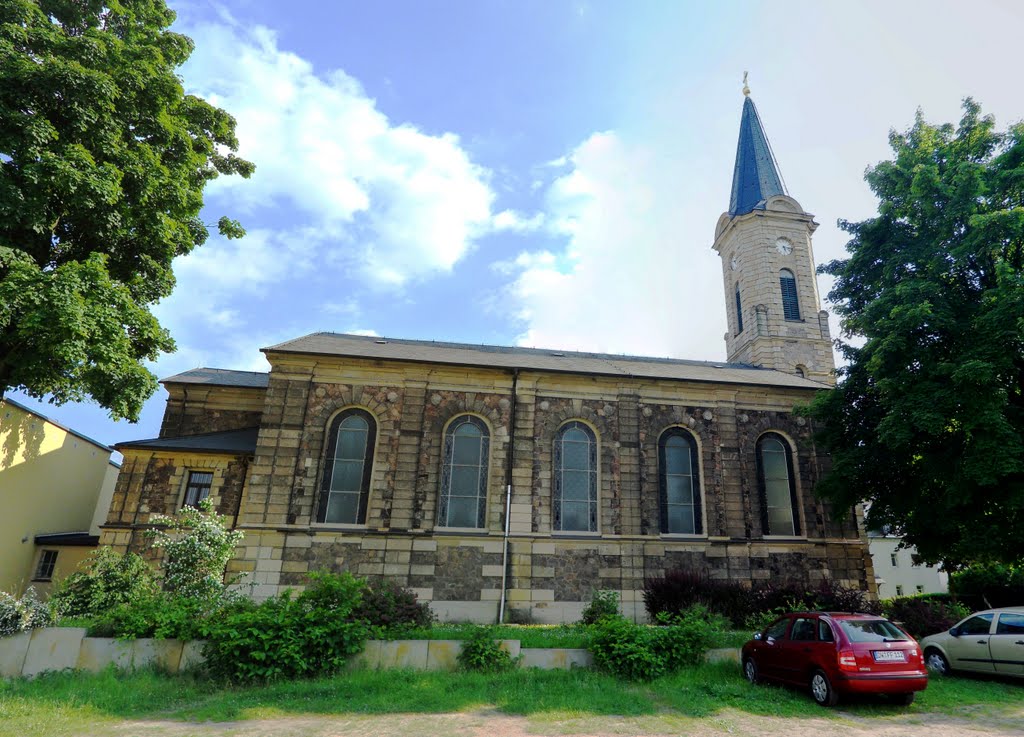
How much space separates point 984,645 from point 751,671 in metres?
4.82

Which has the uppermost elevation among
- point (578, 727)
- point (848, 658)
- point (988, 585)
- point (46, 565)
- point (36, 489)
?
point (36, 489)

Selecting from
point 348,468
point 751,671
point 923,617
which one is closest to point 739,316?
point 923,617

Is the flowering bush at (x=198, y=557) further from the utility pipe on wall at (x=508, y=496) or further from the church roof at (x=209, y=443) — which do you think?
the utility pipe on wall at (x=508, y=496)

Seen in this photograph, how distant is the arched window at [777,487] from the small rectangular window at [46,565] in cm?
2635

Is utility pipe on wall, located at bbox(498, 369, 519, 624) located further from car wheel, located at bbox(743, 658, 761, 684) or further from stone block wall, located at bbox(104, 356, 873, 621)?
car wheel, located at bbox(743, 658, 761, 684)

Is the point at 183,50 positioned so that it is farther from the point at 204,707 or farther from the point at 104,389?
the point at 204,707

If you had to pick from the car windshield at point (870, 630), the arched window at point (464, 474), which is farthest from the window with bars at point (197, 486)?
the car windshield at point (870, 630)

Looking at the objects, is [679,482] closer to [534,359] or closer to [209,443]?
[534,359]

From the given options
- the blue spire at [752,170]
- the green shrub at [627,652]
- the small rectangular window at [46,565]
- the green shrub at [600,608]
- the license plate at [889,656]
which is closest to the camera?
the license plate at [889,656]

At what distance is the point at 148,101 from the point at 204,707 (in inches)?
641

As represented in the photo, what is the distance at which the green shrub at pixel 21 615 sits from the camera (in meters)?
10.1

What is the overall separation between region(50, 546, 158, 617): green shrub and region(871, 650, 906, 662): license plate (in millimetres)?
14531

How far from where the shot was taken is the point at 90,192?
14.4 meters

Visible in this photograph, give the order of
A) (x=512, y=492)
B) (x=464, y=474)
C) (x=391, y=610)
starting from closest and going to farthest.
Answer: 1. (x=391, y=610)
2. (x=512, y=492)
3. (x=464, y=474)
